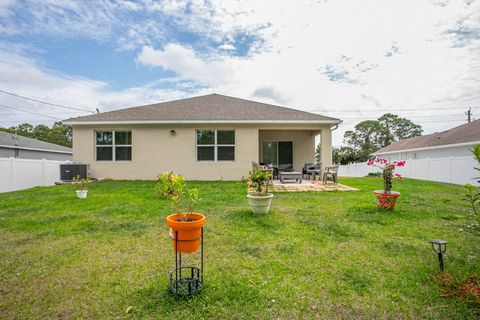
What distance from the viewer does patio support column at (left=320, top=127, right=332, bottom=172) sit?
1241 cm

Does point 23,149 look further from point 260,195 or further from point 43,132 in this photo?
point 260,195

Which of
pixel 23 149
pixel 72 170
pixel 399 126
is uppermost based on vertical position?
pixel 399 126

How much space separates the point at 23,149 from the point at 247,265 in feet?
80.1

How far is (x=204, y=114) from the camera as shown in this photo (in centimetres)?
1301

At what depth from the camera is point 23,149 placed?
20.2 m

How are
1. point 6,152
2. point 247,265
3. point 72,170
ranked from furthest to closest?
point 6,152, point 72,170, point 247,265

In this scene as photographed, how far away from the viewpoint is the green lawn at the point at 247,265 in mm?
2312

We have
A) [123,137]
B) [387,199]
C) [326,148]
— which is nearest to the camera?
[387,199]

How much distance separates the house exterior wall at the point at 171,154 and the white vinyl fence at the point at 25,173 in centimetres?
126

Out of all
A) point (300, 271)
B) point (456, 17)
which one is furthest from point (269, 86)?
point (300, 271)

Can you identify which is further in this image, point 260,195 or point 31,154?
point 31,154

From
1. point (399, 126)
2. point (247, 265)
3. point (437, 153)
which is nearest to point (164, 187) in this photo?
point (247, 265)

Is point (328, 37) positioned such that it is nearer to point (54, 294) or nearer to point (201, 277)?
point (201, 277)

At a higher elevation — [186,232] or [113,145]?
[113,145]
